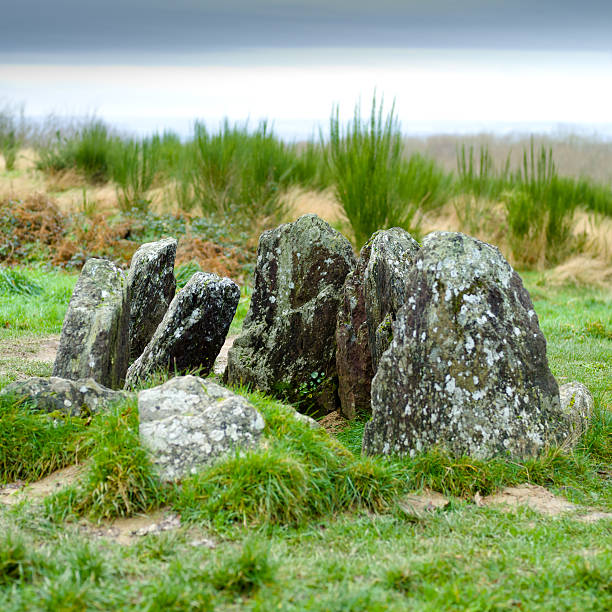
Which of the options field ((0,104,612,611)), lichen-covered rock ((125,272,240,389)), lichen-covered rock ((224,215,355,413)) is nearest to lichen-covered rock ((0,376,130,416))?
field ((0,104,612,611))

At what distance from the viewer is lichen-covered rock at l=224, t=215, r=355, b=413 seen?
19.1 feet

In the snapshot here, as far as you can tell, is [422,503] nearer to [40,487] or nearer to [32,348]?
[40,487]

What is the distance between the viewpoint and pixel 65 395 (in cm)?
448

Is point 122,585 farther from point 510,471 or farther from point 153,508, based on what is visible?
point 510,471

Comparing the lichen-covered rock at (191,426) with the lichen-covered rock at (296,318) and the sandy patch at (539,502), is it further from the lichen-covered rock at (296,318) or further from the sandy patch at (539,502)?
the lichen-covered rock at (296,318)

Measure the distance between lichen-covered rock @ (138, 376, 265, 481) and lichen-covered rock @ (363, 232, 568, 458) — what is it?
91cm

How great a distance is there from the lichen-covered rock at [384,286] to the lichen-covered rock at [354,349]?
0.57 ft

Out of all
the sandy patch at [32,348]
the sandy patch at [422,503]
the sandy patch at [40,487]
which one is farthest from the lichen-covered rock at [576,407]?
the sandy patch at [32,348]

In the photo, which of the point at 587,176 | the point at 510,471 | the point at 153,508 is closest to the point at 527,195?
the point at 587,176

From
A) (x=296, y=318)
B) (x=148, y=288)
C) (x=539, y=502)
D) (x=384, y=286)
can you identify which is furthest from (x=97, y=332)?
(x=539, y=502)

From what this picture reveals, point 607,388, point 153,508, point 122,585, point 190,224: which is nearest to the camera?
point 122,585

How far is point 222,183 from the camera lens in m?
14.6

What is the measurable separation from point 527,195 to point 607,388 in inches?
363

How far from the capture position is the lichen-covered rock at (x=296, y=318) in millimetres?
5828
